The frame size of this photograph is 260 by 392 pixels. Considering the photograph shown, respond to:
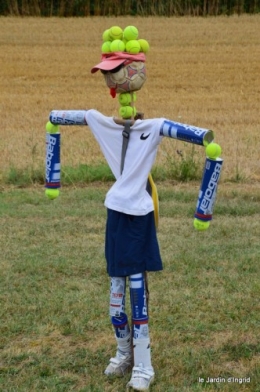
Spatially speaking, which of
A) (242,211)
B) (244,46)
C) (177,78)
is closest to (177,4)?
(244,46)

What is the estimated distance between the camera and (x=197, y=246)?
6.77 metres

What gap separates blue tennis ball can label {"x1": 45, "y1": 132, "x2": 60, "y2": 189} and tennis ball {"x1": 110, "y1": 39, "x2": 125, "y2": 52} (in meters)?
0.61

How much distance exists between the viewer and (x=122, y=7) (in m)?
40.5

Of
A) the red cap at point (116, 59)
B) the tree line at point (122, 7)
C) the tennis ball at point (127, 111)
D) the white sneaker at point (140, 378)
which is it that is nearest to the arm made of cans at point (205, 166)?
the tennis ball at point (127, 111)

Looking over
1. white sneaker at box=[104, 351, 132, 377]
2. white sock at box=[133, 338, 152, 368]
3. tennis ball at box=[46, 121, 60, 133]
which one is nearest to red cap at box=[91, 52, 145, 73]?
tennis ball at box=[46, 121, 60, 133]

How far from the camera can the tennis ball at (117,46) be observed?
13.9 feet

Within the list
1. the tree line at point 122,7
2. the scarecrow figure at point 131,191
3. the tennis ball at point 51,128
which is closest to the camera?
the scarecrow figure at point 131,191

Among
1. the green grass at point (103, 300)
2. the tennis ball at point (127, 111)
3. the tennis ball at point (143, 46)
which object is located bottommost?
the green grass at point (103, 300)

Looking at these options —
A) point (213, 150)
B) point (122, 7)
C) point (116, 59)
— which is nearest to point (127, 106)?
point (116, 59)

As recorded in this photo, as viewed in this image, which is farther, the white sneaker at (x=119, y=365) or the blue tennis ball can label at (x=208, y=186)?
the white sneaker at (x=119, y=365)

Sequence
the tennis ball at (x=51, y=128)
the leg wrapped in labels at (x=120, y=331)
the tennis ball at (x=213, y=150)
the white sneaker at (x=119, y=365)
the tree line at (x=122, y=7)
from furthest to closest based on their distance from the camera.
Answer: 1. the tree line at (x=122, y=7)
2. the tennis ball at (x=51, y=128)
3. the white sneaker at (x=119, y=365)
4. the leg wrapped in labels at (x=120, y=331)
5. the tennis ball at (x=213, y=150)

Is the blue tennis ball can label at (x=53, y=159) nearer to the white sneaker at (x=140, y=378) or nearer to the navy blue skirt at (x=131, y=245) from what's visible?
the navy blue skirt at (x=131, y=245)

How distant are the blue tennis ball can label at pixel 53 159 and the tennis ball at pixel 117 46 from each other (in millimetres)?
614

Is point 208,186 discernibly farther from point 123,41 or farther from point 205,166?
point 123,41
